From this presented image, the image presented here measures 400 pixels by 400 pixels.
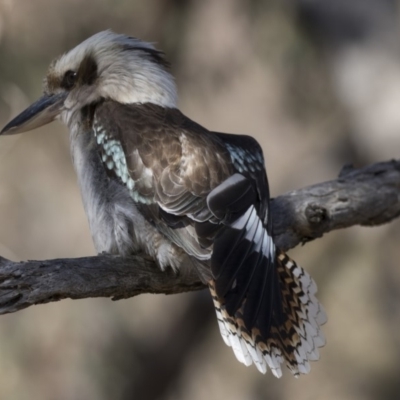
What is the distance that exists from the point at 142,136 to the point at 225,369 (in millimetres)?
3154

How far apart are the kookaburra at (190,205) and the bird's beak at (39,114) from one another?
0.01 m

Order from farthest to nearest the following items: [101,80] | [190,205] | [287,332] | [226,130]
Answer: [226,130], [101,80], [287,332], [190,205]

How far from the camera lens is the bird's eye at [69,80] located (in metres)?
2.97

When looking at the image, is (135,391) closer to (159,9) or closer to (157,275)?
(159,9)

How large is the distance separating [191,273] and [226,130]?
2863mm

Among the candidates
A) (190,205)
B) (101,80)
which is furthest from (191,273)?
(101,80)

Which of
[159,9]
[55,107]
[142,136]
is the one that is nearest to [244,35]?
[159,9]

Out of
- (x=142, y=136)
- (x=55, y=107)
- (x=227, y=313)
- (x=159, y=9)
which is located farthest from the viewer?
(x=159, y=9)

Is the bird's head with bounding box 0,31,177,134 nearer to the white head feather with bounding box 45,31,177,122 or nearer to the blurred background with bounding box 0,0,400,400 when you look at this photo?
the white head feather with bounding box 45,31,177,122

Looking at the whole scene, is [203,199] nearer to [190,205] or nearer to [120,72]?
[190,205]

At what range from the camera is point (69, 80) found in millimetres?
2975

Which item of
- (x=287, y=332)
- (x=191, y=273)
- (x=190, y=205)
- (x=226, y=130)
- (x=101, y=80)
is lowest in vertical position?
(x=226, y=130)

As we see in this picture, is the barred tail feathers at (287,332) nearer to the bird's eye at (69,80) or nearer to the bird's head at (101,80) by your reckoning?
the bird's head at (101,80)

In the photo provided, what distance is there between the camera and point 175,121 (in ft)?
8.68
